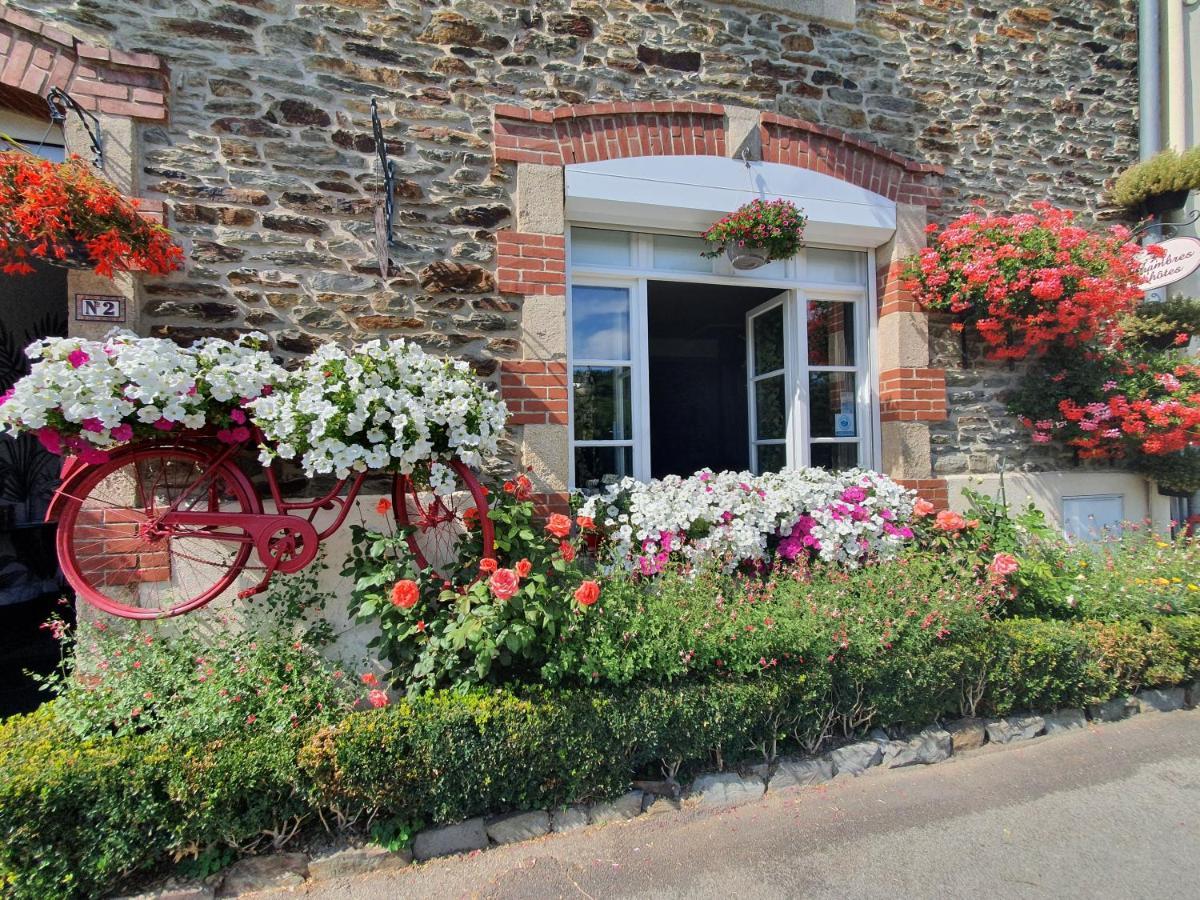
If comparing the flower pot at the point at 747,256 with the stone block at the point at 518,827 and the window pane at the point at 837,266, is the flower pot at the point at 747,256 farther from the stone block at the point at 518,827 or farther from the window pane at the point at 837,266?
the stone block at the point at 518,827

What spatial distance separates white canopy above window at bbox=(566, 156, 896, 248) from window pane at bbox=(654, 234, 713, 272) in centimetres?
10

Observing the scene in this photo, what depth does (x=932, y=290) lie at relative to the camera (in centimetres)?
418

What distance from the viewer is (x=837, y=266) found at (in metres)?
4.46

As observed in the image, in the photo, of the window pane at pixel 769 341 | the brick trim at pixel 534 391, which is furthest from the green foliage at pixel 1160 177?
the brick trim at pixel 534 391

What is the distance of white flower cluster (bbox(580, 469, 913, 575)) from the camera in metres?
3.36

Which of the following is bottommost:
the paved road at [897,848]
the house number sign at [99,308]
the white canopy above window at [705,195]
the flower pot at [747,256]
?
the paved road at [897,848]

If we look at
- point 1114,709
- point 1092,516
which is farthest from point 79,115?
point 1092,516

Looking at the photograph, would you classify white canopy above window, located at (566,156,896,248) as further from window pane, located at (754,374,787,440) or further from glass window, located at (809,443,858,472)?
glass window, located at (809,443,858,472)

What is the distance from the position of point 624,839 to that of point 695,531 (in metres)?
1.63

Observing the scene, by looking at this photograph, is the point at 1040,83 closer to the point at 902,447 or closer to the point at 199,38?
the point at 902,447

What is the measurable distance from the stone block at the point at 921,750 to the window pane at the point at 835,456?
6.38 feet

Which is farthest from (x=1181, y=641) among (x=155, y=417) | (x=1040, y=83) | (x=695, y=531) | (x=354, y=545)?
(x=155, y=417)

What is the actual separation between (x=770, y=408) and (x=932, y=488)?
1.30 metres

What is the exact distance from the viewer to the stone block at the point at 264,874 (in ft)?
7.15
